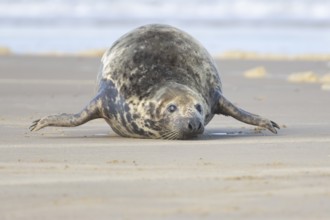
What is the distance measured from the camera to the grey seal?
10.1m

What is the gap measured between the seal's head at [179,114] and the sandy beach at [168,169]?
0.12m

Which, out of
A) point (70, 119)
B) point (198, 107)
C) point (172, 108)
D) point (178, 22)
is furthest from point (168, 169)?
point (178, 22)

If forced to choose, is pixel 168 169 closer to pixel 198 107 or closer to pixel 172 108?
pixel 172 108

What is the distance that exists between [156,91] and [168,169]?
2.26 meters

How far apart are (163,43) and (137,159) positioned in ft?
8.28

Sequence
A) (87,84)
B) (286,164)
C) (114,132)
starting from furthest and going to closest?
1. (87,84)
2. (114,132)
3. (286,164)

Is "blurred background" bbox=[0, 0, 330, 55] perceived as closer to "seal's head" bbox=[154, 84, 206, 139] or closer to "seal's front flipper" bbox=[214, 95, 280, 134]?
"seal's front flipper" bbox=[214, 95, 280, 134]

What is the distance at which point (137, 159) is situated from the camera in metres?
8.79

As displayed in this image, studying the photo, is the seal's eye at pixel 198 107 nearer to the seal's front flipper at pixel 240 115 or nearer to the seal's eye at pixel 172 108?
the seal's eye at pixel 172 108

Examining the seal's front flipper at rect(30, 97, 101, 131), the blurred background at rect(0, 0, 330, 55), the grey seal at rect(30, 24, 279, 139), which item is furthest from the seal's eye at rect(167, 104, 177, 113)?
the blurred background at rect(0, 0, 330, 55)

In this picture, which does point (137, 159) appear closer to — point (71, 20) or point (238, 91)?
point (238, 91)

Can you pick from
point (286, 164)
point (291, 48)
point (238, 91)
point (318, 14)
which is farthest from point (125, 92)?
point (318, 14)

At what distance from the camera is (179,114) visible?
32.6 ft

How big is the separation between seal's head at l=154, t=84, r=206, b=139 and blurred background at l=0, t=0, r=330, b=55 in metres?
15.4
